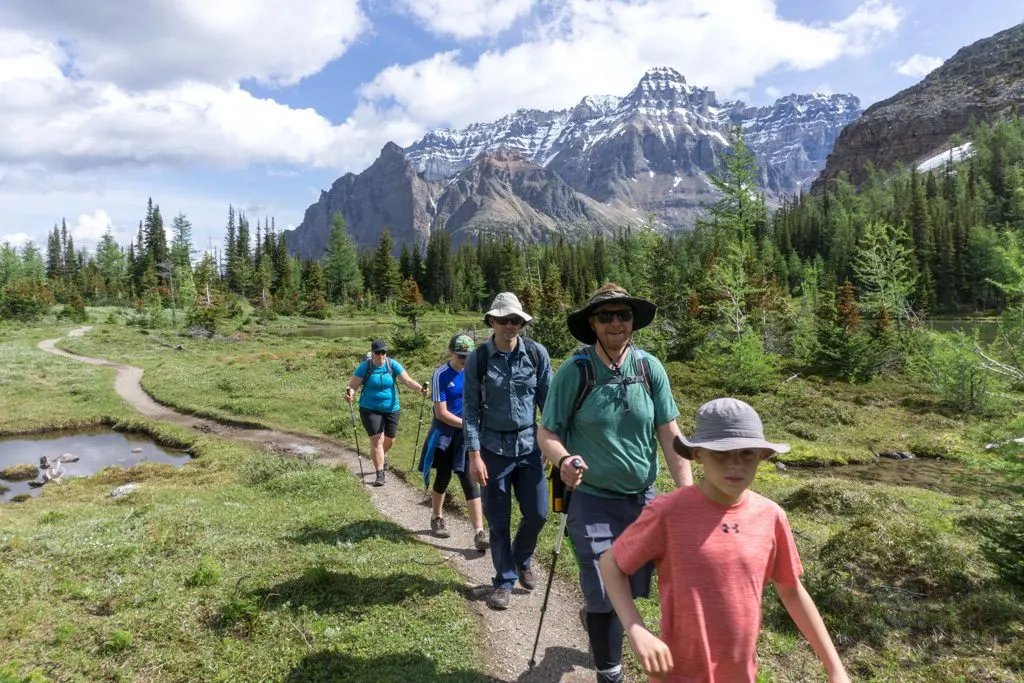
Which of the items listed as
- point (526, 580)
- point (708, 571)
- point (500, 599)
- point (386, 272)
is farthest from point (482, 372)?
point (386, 272)

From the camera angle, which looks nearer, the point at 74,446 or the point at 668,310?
the point at 74,446

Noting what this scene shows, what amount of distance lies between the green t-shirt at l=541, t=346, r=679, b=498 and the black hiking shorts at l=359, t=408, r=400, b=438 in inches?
288

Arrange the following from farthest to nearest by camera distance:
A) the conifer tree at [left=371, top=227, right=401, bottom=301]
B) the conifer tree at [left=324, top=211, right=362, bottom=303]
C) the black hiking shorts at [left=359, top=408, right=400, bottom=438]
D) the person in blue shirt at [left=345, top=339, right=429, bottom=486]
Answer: the conifer tree at [left=324, top=211, right=362, bottom=303] → the conifer tree at [left=371, top=227, right=401, bottom=301] → the black hiking shorts at [left=359, top=408, right=400, bottom=438] → the person in blue shirt at [left=345, top=339, right=429, bottom=486]

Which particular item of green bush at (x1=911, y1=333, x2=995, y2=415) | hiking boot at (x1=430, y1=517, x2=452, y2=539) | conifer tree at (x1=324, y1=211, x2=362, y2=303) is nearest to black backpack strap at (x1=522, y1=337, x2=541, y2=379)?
hiking boot at (x1=430, y1=517, x2=452, y2=539)

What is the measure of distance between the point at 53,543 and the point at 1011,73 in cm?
26189

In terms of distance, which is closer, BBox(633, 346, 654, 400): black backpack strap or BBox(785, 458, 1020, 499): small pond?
BBox(633, 346, 654, 400): black backpack strap

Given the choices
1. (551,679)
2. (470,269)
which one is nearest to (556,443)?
(551,679)

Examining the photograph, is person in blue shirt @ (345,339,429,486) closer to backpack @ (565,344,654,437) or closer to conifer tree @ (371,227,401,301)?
backpack @ (565,344,654,437)

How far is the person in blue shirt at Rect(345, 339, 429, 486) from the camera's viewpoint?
A: 1055cm

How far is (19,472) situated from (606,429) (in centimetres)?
1972

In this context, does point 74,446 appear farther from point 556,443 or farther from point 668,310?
point 668,310

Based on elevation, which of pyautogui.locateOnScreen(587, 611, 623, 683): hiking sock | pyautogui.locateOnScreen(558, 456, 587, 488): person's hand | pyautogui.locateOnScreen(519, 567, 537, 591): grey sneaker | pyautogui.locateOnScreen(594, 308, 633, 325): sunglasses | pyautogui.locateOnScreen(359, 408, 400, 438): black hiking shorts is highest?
pyautogui.locateOnScreen(594, 308, 633, 325): sunglasses

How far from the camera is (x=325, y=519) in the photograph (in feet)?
30.7

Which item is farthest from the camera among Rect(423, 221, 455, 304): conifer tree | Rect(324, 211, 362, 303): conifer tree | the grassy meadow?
Rect(423, 221, 455, 304): conifer tree
